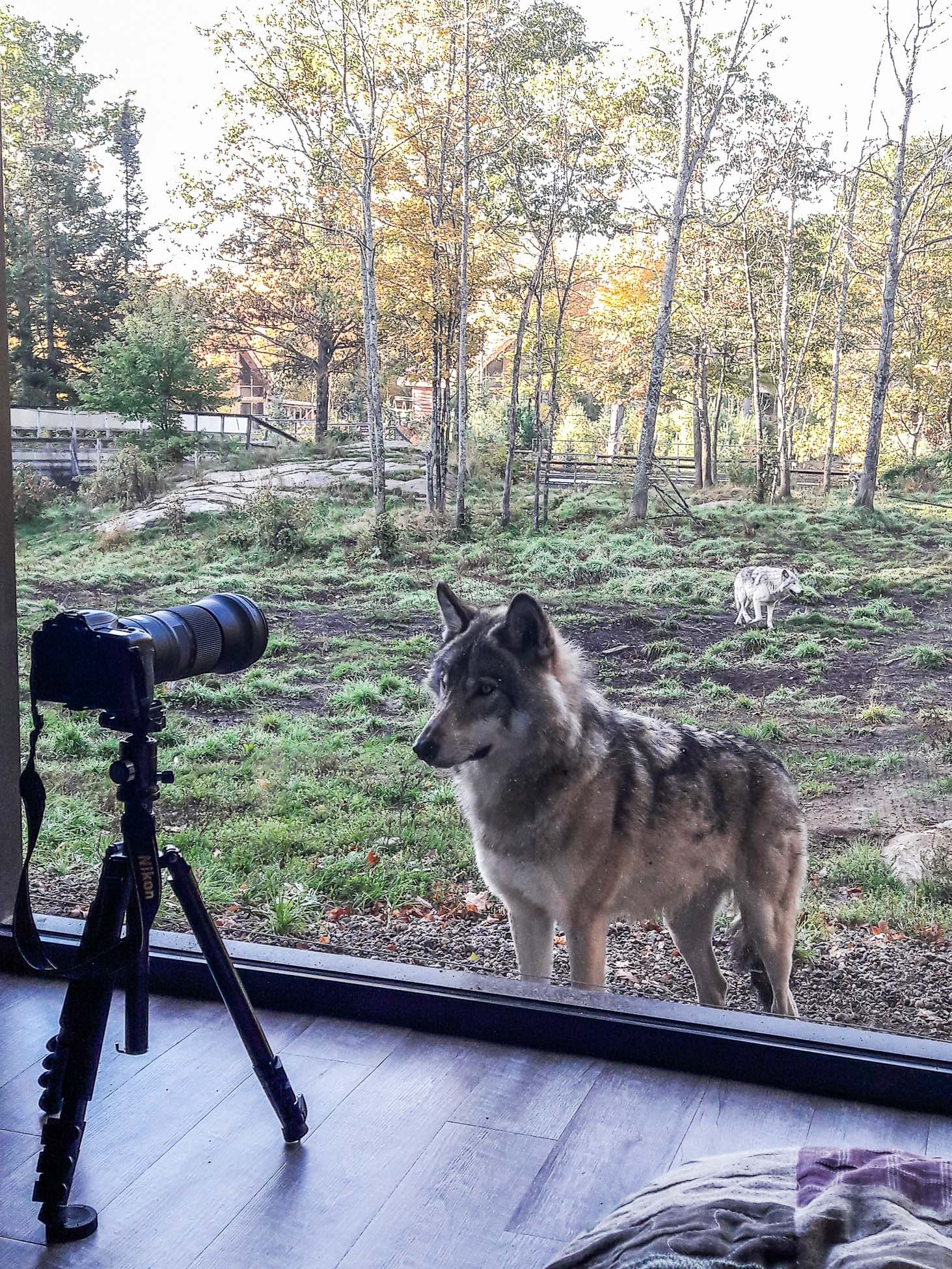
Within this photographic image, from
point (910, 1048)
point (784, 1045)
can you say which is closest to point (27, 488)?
point (784, 1045)

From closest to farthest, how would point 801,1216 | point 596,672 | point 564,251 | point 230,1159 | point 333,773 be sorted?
point 801,1216 → point 230,1159 → point 564,251 → point 596,672 → point 333,773

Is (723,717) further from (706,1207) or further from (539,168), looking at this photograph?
(706,1207)

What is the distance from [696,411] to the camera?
243 cm

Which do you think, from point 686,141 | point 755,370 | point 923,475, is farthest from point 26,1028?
point 686,141

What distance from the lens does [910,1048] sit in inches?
88.4

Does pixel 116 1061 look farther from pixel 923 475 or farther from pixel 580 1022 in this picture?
pixel 923 475

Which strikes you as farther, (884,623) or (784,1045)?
(884,623)

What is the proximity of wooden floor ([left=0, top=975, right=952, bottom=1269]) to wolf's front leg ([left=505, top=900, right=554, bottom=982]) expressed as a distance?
0.20 metres

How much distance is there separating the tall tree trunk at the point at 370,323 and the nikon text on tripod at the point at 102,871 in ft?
3.14

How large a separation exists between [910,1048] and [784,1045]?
253mm

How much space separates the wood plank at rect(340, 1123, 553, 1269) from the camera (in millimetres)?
1775

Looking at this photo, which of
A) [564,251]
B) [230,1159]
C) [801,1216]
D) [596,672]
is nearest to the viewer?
[801,1216]

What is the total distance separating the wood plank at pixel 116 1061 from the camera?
7.11 ft

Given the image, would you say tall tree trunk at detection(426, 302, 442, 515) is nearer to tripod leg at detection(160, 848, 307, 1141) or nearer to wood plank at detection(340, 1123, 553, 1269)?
tripod leg at detection(160, 848, 307, 1141)
